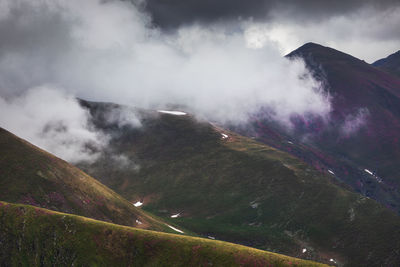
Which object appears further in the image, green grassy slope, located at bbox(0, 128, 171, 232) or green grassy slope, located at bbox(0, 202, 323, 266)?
green grassy slope, located at bbox(0, 128, 171, 232)

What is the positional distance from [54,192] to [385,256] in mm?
161892

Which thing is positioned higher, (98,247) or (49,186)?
(49,186)

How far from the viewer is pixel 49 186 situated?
173000 millimetres

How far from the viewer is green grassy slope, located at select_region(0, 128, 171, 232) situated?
162 meters

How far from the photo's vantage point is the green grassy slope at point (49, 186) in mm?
162375

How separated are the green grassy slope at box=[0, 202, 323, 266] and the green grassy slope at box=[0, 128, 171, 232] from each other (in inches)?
1809

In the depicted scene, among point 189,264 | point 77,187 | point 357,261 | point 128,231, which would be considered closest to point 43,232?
point 128,231

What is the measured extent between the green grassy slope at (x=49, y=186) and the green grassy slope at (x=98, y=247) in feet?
151

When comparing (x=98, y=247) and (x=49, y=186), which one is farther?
(x=49, y=186)

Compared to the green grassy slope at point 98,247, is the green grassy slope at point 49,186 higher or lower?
higher

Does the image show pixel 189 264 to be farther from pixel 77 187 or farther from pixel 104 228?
pixel 77 187

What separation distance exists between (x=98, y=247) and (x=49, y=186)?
75639 mm

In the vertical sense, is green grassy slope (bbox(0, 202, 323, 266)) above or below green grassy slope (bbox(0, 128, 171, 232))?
below

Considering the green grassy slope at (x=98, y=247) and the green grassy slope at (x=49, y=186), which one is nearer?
the green grassy slope at (x=98, y=247)
